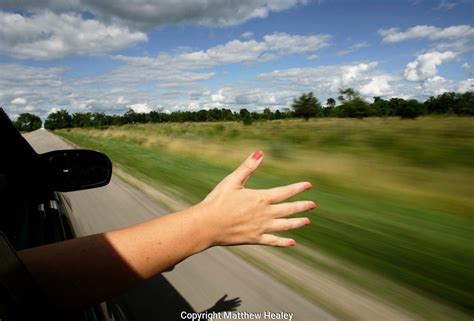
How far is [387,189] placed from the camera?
7.67m

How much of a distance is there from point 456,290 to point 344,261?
3.77ft

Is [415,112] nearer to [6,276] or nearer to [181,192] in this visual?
[181,192]

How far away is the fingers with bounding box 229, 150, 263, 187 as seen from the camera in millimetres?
1515

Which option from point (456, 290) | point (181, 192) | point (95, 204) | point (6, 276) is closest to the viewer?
point (6, 276)

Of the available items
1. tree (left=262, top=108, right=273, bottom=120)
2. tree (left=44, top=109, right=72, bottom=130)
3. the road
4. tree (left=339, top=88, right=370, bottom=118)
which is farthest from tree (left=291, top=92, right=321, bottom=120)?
tree (left=44, top=109, right=72, bottom=130)

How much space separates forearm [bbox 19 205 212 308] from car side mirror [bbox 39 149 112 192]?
122cm

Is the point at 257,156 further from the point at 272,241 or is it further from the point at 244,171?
the point at 272,241

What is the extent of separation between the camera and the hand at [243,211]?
1.43 meters

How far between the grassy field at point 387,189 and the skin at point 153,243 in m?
2.62

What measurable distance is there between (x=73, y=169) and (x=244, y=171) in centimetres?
143

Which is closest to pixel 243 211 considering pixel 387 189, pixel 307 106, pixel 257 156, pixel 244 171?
pixel 244 171

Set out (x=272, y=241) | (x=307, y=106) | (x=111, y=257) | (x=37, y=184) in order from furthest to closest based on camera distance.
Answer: (x=307, y=106) < (x=37, y=184) < (x=272, y=241) < (x=111, y=257)

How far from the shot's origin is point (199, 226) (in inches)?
54.1

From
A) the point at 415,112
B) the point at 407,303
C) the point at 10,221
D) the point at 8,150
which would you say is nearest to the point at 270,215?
the point at 10,221
